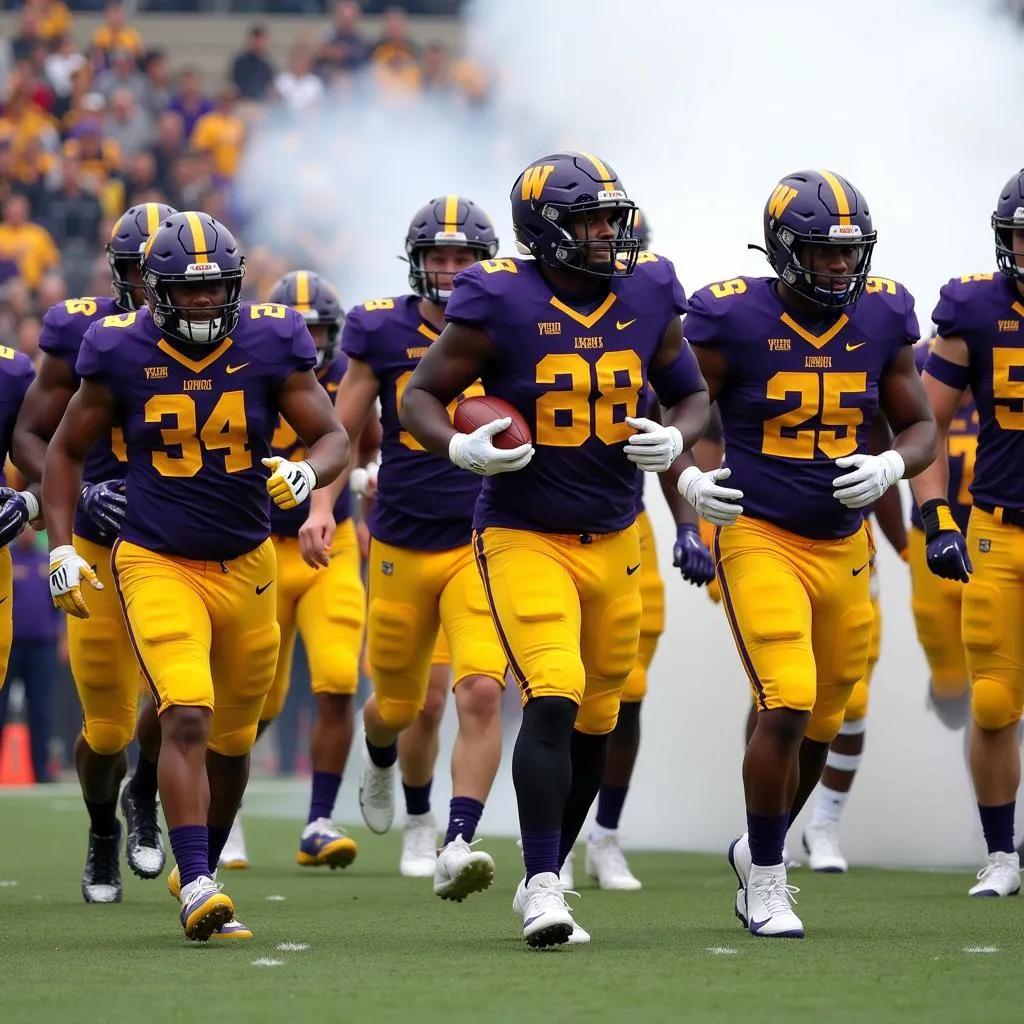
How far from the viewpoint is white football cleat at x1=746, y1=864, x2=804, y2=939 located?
5324 millimetres

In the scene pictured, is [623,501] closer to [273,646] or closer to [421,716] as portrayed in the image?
[273,646]

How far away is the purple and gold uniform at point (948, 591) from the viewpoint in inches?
285

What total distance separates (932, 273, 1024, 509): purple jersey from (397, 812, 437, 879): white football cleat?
2.39 m

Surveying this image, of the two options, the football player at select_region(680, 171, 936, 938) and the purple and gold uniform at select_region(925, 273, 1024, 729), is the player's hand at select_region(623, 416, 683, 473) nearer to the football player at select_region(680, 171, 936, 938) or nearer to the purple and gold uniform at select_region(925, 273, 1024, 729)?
the football player at select_region(680, 171, 936, 938)

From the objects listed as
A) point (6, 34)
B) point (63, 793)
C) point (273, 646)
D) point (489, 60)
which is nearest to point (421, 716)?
point (273, 646)

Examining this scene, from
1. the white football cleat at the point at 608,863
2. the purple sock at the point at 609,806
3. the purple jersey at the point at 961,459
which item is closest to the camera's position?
the white football cleat at the point at 608,863

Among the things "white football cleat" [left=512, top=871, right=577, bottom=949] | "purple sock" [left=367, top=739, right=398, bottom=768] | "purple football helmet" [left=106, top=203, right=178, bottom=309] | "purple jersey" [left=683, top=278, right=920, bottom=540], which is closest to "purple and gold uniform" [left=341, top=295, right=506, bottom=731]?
"purple sock" [left=367, top=739, right=398, bottom=768]

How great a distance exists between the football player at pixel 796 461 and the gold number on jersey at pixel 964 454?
1.70 metres

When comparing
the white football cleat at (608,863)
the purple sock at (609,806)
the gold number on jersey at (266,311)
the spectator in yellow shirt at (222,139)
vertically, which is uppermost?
the spectator in yellow shirt at (222,139)

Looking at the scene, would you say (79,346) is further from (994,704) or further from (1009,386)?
(994,704)

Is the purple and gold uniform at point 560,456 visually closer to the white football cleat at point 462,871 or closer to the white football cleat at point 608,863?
the white football cleat at point 462,871

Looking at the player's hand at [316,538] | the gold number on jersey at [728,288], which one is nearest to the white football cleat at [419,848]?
the player's hand at [316,538]

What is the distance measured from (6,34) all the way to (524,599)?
14926 mm

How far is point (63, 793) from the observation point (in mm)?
11797
